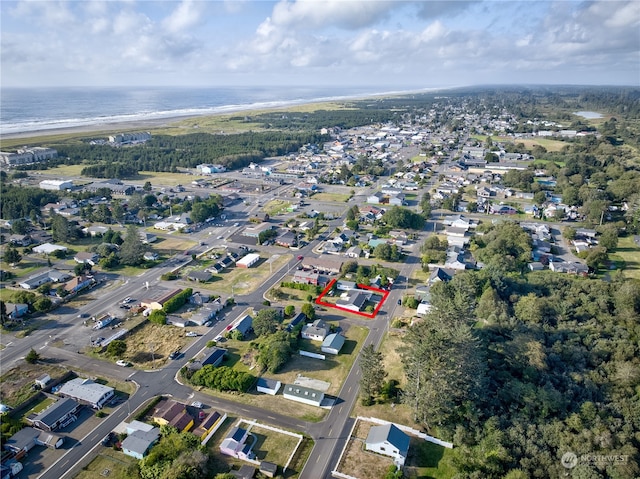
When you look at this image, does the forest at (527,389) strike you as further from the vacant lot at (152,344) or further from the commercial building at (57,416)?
the commercial building at (57,416)

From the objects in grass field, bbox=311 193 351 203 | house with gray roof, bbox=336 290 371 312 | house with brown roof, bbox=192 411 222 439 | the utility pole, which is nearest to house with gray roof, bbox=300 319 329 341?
house with gray roof, bbox=336 290 371 312

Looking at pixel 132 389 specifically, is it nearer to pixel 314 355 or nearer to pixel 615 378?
pixel 314 355

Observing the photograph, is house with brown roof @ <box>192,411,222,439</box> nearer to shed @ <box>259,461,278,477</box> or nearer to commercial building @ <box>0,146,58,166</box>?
shed @ <box>259,461,278,477</box>

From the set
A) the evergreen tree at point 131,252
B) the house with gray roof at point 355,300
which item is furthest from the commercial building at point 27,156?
the house with gray roof at point 355,300

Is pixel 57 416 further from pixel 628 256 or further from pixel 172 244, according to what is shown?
pixel 628 256

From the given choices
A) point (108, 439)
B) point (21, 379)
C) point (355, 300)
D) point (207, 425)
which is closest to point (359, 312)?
point (355, 300)

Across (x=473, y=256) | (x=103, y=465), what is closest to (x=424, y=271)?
(x=473, y=256)
